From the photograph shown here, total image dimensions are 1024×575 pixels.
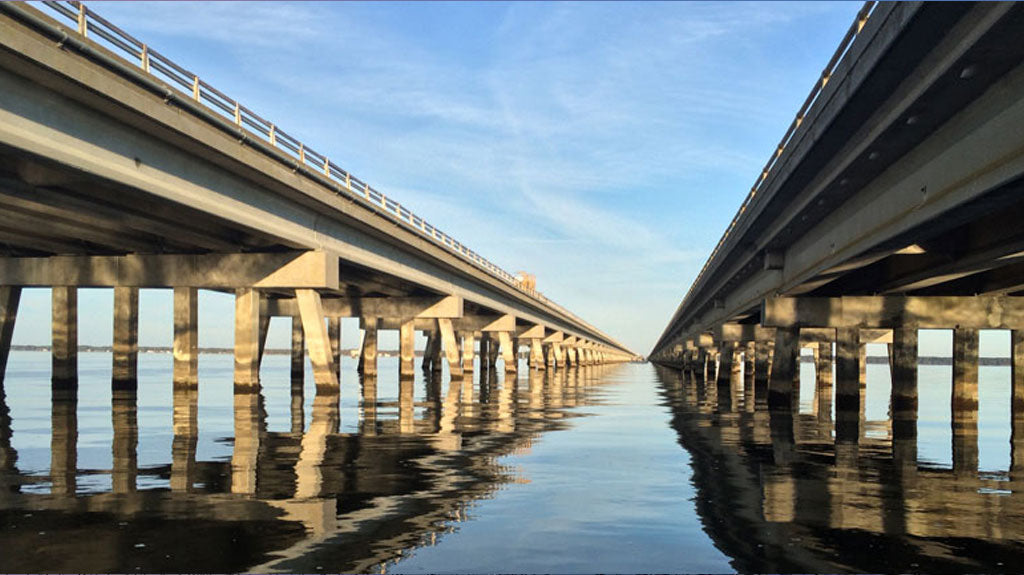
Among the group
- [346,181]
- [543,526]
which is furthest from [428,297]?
[543,526]

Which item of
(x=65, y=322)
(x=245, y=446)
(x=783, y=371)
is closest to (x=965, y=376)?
(x=783, y=371)

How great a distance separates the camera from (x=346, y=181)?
120ft

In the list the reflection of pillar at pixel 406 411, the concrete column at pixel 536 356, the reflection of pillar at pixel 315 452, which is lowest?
the concrete column at pixel 536 356

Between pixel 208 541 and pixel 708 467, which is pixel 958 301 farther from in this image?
pixel 208 541

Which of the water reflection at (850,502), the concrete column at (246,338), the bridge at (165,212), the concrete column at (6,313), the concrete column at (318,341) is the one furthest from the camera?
the concrete column at (6,313)

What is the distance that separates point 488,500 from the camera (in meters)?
10.7

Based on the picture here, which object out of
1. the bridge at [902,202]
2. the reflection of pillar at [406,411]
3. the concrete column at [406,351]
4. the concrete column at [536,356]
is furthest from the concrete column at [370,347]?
the concrete column at [536,356]

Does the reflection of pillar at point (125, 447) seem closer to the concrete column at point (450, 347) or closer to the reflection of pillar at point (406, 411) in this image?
the reflection of pillar at point (406, 411)

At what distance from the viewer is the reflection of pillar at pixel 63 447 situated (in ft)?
38.3

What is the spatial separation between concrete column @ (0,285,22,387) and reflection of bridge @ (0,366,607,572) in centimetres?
2350

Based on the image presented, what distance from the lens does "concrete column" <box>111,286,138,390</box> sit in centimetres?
3628

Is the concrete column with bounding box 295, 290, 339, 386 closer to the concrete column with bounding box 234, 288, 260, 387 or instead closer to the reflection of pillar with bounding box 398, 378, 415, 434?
the concrete column with bounding box 234, 288, 260, 387

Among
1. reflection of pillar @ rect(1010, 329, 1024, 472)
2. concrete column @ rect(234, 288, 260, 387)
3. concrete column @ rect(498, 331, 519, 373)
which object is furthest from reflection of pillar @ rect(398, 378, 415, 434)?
concrete column @ rect(498, 331, 519, 373)

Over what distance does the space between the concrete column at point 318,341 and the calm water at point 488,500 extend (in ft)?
47.5
